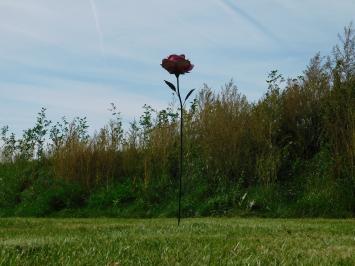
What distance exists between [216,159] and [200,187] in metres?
0.81

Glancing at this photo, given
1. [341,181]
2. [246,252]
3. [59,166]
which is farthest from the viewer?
[59,166]

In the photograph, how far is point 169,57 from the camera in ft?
26.6

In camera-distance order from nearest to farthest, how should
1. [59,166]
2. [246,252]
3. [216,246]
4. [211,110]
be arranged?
[246,252]
[216,246]
[211,110]
[59,166]

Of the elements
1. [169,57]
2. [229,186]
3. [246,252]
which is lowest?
[246,252]

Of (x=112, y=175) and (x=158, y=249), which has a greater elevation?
(x=112, y=175)

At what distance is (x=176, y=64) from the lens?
803 centimetres

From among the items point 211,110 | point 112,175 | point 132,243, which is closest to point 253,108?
point 211,110

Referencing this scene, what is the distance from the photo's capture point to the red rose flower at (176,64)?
8.04 m

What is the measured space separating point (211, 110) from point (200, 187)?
2108 millimetres

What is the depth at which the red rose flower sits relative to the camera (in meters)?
8.04

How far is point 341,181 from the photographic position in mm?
12539

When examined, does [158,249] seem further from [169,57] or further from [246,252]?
[169,57]

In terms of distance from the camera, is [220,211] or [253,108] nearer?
[220,211]

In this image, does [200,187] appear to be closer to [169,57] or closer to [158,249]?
[169,57]
